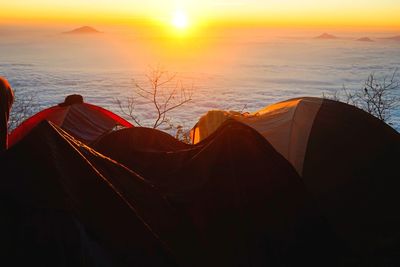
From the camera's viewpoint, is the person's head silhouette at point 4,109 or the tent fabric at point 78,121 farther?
the tent fabric at point 78,121

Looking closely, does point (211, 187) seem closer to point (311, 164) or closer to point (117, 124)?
point (311, 164)

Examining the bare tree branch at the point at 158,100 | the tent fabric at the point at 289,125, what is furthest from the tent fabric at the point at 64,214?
the bare tree branch at the point at 158,100

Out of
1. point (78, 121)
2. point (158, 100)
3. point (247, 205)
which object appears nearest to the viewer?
point (247, 205)

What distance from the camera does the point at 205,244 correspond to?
13.3 ft

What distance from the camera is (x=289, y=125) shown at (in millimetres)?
6059

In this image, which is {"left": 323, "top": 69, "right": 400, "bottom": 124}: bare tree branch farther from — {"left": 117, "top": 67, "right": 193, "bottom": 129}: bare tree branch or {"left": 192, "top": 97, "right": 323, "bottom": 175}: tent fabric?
{"left": 192, "top": 97, "right": 323, "bottom": 175}: tent fabric

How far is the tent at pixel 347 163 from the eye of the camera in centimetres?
494

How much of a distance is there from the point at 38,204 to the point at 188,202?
5.07 feet

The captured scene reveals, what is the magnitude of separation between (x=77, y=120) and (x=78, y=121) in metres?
0.03

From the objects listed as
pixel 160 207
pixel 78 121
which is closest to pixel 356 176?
pixel 160 207

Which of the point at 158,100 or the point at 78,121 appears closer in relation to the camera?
the point at 78,121

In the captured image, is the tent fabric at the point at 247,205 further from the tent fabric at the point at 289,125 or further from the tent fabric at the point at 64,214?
the tent fabric at the point at 289,125

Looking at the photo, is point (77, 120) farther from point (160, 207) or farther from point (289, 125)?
point (160, 207)

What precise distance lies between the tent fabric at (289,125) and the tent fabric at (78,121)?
3344 millimetres
